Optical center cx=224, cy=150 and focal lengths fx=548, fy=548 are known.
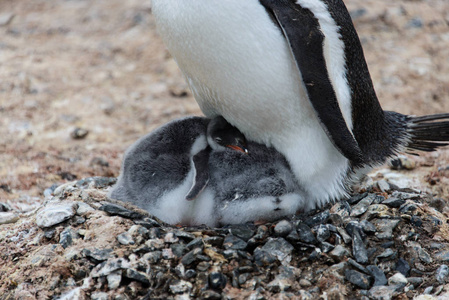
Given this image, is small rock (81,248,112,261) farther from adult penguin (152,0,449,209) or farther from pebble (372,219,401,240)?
pebble (372,219,401,240)

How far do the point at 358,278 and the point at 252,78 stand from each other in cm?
75

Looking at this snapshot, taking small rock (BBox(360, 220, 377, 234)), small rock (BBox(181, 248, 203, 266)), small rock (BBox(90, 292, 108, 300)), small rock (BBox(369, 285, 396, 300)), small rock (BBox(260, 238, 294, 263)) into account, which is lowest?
small rock (BBox(369, 285, 396, 300))

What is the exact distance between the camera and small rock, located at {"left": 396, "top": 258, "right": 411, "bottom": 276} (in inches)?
70.1

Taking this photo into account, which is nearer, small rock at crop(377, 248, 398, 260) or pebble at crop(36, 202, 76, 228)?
small rock at crop(377, 248, 398, 260)

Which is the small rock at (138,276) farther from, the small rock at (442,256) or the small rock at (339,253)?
the small rock at (442,256)

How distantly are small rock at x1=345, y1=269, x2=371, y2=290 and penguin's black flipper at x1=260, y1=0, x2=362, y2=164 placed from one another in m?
0.46

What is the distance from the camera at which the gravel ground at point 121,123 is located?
1.71m

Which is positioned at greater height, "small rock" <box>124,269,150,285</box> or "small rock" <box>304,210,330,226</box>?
"small rock" <box>124,269,150,285</box>

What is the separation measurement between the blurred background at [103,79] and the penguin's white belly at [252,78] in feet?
3.32

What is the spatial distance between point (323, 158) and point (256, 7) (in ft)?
1.97

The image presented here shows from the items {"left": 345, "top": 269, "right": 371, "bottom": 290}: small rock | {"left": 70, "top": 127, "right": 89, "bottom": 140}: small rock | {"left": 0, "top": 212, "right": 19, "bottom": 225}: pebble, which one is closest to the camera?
{"left": 345, "top": 269, "right": 371, "bottom": 290}: small rock

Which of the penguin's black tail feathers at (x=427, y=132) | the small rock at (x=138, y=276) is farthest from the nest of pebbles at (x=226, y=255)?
the penguin's black tail feathers at (x=427, y=132)

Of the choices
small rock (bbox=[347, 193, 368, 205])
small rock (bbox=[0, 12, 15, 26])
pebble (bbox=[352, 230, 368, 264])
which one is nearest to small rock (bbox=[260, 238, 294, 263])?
pebble (bbox=[352, 230, 368, 264])

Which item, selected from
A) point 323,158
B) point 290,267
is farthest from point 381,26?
point 290,267
